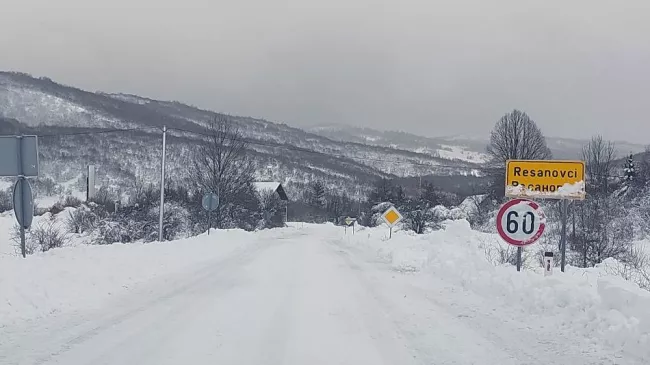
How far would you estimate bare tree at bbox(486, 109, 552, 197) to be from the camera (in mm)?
72500

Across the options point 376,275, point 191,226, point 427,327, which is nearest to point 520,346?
point 427,327

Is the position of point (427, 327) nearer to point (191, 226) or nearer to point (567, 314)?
point (567, 314)

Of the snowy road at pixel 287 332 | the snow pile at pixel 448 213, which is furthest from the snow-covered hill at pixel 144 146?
the snowy road at pixel 287 332

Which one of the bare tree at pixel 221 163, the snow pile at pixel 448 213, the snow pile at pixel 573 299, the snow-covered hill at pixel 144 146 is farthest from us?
the snow-covered hill at pixel 144 146

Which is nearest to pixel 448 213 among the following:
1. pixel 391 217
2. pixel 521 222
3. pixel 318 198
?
pixel 391 217

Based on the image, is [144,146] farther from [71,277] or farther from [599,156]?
[71,277]

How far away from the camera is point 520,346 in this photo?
7020 millimetres

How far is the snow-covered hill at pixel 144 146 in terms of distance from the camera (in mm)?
115625

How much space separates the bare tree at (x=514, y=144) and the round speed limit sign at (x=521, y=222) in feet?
206

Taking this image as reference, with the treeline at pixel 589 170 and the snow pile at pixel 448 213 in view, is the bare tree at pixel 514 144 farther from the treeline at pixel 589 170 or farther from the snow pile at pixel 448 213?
the snow pile at pixel 448 213

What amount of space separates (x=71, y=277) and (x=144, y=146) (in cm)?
12242

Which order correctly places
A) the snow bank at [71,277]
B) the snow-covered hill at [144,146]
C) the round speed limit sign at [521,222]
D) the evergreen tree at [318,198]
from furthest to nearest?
1. the evergreen tree at [318,198]
2. the snow-covered hill at [144,146]
3. the round speed limit sign at [521,222]
4. the snow bank at [71,277]

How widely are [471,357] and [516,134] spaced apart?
71895mm

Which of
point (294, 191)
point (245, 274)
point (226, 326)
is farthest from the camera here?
point (294, 191)
